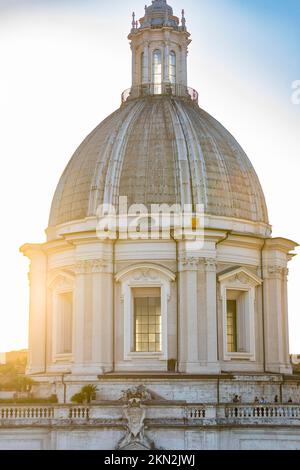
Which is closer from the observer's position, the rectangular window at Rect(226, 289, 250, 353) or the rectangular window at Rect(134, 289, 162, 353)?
the rectangular window at Rect(134, 289, 162, 353)

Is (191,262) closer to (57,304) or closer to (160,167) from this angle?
(160,167)

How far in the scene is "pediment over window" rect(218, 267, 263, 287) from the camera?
43172 mm

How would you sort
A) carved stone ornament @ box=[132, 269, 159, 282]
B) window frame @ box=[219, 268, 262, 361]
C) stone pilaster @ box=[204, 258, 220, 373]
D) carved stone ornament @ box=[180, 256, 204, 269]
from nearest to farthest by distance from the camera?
stone pilaster @ box=[204, 258, 220, 373] < carved stone ornament @ box=[180, 256, 204, 269] < carved stone ornament @ box=[132, 269, 159, 282] < window frame @ box=[219, 268, 262, 361]

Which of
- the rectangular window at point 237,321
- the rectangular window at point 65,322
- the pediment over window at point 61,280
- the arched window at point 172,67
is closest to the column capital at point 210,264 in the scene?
the rectangular window at point 237,321

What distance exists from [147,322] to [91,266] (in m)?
3.78

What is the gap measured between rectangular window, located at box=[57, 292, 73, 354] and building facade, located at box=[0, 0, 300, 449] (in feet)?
0.16

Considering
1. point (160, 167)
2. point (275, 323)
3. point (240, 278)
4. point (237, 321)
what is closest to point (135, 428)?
Answer: point (240, 278)

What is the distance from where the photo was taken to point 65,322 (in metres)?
45.7

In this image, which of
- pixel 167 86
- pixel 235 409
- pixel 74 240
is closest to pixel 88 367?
pixel 74 240

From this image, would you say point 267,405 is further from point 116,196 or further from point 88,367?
point 116,196

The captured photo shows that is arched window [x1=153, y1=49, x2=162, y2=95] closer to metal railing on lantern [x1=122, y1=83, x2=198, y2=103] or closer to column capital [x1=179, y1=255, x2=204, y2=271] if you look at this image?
metal railing on lantern [x1=122, y1=83, x2=198, y2=103]

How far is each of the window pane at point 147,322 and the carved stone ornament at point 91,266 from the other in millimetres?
2465

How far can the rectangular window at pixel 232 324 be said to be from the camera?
1759 inches

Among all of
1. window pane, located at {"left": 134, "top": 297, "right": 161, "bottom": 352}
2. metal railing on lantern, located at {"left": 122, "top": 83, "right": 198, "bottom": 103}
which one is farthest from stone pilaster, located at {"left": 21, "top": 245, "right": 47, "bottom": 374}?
metal railing on lantern, located at {"left": 122, "top": 83, "right": 198, "bottom": 103}
